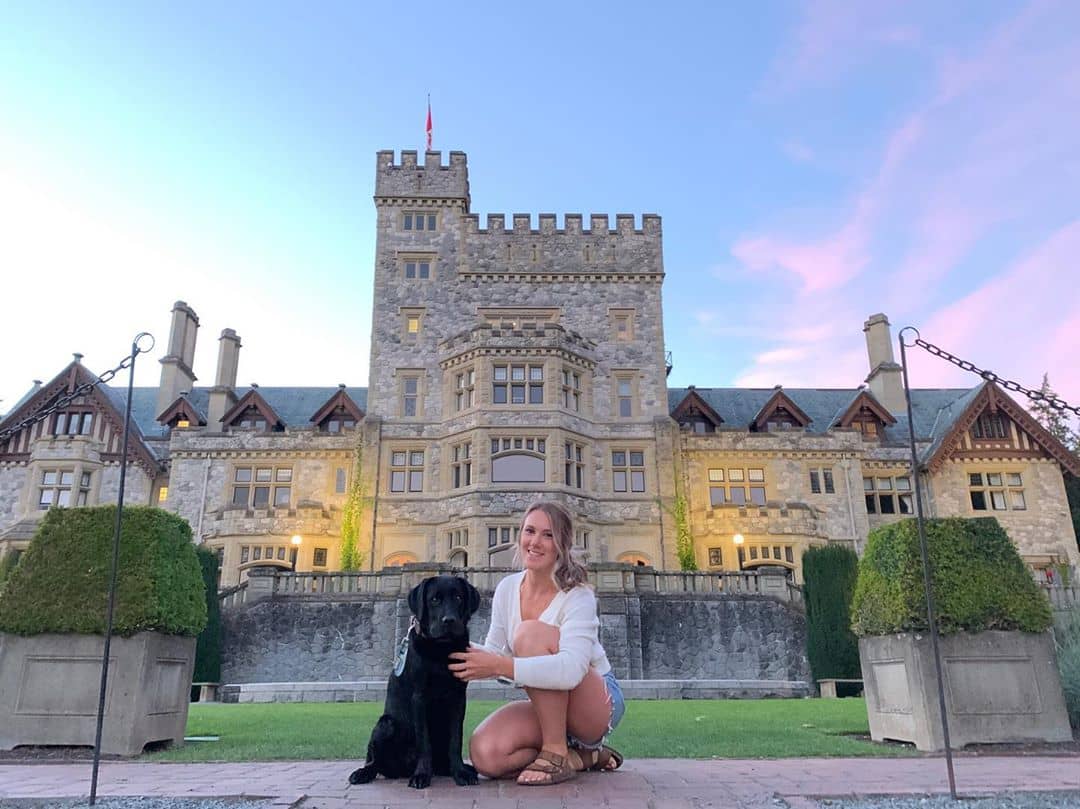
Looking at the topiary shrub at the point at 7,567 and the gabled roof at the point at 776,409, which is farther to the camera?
the gabled roof at the point at 776,409

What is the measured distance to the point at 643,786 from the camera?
4.64m

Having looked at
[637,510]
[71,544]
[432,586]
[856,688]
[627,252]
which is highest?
[627,252]

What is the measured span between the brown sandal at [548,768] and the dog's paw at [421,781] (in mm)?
491

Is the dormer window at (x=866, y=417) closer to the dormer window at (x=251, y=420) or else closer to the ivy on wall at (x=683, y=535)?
the ivy on wall at (x=683, y=535)

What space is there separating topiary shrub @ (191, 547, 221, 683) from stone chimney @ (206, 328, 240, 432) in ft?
41.3

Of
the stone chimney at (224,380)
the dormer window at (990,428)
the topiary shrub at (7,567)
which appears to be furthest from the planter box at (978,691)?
the stone chimney at (224,380)

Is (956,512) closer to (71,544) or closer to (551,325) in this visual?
(551,325)

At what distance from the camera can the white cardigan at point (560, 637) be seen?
4.27 m

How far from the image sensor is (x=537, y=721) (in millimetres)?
4633

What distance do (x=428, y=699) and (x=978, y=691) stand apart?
5.61 m

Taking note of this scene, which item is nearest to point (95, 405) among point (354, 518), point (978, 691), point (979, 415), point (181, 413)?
point (181, 413)

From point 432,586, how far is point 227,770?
282cm

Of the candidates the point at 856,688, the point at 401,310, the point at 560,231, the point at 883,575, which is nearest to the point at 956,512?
the point at 856,688

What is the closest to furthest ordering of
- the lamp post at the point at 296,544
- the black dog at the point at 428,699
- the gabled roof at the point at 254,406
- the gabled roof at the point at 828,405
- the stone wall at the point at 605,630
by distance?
the black dog at the point at 428,699 → the stone wall at the point at 605,630 → the lamp post at the point at 296,544 → the gabled roof at the point at 254,406 → the gabled roof at the point at 828,405
